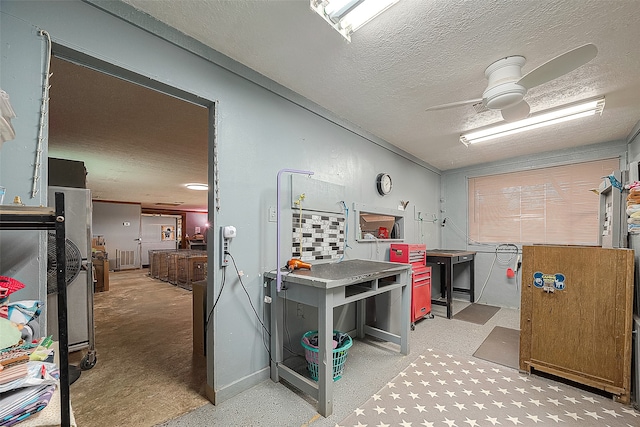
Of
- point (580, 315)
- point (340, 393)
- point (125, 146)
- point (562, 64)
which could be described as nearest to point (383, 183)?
point (562, 64)

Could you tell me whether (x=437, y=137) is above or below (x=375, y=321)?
above

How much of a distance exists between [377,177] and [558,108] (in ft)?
6.28

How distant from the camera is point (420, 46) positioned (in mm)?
1764

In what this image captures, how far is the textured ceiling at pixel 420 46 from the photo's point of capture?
1.48m

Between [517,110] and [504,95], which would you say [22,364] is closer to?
[504,95]

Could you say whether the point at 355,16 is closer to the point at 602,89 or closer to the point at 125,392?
the point at 602,89

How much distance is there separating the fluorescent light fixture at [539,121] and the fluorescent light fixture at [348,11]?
7.60ft

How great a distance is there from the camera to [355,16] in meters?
1.54

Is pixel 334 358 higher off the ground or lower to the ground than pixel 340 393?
higher

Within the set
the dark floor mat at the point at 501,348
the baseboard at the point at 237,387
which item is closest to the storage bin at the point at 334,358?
the baseboard at the point at 237,387

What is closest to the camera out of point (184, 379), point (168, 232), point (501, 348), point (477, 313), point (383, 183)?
point (184, 379)

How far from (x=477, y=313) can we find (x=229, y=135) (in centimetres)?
418

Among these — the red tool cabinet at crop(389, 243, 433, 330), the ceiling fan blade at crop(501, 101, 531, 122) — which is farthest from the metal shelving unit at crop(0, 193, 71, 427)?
the red tool cabinet at crop(389, 243, 433, 330)

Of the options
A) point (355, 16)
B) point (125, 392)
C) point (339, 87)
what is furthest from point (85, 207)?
point (355, 16)
